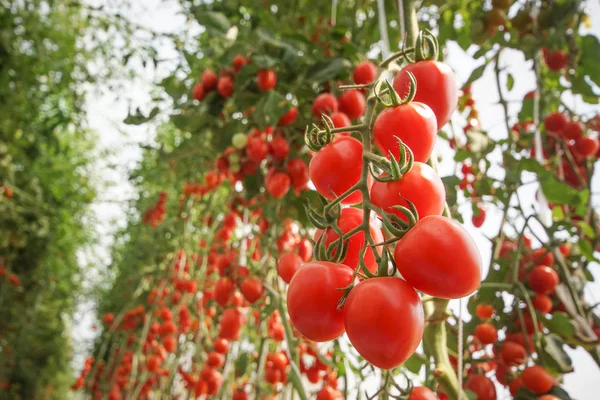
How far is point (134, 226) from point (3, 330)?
1.88 meters

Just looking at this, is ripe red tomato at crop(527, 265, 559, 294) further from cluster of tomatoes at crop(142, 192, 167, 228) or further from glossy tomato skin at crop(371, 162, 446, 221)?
cluster of tomatoes at crop(142, 192, 167, 228)

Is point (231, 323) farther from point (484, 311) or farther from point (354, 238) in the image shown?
point (354, 238)

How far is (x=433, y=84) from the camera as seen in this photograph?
377mm

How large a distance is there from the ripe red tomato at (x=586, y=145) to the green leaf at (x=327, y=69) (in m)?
0.73

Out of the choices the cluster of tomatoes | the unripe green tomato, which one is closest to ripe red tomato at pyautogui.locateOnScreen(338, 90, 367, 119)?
the unripe green tomato

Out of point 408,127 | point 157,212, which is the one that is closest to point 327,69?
point 408,127

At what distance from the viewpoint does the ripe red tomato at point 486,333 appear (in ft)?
2.76

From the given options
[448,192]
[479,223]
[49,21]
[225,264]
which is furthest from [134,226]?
[448,192]

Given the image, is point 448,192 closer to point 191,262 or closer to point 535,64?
point 535,64

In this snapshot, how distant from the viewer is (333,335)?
33 cm

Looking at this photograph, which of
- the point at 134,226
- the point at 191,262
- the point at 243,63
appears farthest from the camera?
the point at 134,226

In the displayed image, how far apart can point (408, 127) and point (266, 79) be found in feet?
2.05

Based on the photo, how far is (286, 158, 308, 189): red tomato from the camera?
2.89 ft

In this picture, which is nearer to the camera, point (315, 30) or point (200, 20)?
point (200, 20)
